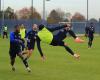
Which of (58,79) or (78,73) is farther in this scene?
(78,73)

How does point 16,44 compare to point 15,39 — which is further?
point 16,44

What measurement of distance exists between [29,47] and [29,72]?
15.6 ft

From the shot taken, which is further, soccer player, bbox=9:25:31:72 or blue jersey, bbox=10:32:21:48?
soccer player, bbox=9:25:31:72

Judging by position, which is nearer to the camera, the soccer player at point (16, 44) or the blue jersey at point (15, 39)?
the blue jersey at point (15, 39)

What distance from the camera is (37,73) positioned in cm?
1703

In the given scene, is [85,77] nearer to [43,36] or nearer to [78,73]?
[78,73]

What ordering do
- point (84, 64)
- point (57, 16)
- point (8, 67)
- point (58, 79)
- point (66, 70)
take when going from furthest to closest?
point (57, 16)
point (84, 64)
point (8, 67)
point (66, 70)
point (58, 79)

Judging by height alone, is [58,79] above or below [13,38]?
below

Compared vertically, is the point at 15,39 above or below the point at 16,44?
above

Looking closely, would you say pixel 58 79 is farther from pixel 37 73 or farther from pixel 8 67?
pixel 8 67

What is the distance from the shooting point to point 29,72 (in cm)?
1736

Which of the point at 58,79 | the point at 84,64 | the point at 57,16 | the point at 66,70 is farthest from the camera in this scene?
the point at 57,16

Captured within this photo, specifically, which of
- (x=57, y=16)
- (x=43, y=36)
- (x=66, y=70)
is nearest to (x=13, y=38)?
(x=43, y=36)

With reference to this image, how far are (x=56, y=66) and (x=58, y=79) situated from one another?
4.78 m
